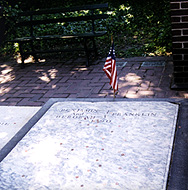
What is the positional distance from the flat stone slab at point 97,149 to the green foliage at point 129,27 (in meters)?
3.12

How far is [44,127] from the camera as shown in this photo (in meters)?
3.96

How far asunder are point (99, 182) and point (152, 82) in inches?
113

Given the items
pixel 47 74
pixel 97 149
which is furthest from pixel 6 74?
pixel 97 149

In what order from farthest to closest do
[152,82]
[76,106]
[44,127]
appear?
[152,82] → [76,106] → [44,127]

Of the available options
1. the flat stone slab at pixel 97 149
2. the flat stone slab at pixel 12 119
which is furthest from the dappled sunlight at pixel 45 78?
the flat stone slab at pixel 97 149

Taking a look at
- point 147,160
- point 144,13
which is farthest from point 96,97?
point 144,13

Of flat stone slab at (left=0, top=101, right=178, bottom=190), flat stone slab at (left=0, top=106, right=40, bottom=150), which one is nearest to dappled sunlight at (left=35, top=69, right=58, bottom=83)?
flat stone slab at (left=0, top=106, right=40, bottom=150)

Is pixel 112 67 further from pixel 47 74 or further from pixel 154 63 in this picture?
pixel 47 74

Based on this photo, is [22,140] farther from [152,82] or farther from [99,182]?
[152,82]

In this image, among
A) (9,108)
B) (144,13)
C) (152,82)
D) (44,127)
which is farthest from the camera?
(144,13)

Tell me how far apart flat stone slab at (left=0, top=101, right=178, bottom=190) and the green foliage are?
3.12 meters

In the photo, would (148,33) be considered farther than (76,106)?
Yes

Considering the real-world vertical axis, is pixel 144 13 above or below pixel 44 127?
above

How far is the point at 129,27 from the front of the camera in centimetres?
855
